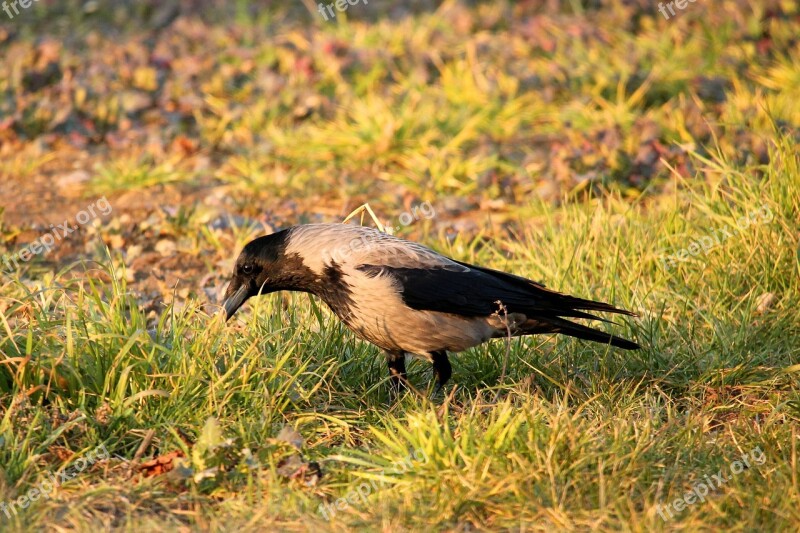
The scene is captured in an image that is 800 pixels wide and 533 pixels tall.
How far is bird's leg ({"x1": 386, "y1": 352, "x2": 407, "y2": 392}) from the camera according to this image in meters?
4.43

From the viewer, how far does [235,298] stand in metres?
4.71

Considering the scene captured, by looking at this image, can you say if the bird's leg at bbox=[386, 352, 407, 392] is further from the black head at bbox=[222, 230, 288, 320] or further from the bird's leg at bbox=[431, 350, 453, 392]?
the black head at bbox=[222, 230, 288, 320]

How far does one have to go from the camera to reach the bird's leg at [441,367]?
4.46 m

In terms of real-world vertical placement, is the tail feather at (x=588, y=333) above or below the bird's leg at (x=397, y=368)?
below

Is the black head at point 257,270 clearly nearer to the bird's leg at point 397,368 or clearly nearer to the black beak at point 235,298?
the black beak at point 235,298

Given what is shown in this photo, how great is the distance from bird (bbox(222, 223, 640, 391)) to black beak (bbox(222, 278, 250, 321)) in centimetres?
13

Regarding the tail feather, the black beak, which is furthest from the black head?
the tail feather

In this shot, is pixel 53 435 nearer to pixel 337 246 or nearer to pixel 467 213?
pixel 337 246

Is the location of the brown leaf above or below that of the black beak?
below

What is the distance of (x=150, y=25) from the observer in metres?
10.7

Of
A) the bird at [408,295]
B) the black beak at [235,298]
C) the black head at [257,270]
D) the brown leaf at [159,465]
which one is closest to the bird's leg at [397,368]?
the bird at [408,295]

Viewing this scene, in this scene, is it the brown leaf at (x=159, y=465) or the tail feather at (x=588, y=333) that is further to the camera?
the tail feather at (x=588, y=333)

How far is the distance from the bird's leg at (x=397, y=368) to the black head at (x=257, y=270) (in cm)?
57

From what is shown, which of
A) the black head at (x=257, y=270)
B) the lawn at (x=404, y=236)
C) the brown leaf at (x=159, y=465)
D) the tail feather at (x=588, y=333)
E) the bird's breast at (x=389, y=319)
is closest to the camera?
the lawn at (x=404, y=236)
